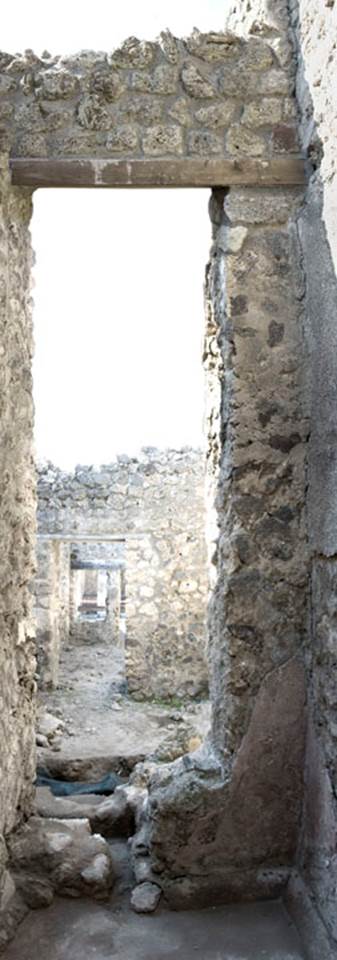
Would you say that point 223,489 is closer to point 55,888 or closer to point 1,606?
point 1,606

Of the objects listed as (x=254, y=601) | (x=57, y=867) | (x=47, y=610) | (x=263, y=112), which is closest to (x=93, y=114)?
(x=263, y=112)

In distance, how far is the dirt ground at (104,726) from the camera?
6.45m

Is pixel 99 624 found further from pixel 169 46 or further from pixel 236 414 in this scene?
pixel 169 46

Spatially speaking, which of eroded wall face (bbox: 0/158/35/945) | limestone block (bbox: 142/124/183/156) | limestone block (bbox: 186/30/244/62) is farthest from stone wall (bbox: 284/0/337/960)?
eroded wall face (bbox: 0/158/35/945)

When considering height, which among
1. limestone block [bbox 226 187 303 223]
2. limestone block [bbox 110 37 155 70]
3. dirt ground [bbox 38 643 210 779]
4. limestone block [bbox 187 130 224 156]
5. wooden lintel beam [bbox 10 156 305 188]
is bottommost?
dirt ground [bbox 38 643 210 779]

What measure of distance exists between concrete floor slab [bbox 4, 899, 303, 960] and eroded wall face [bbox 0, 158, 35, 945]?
17 cm

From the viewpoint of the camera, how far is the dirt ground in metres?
6.45

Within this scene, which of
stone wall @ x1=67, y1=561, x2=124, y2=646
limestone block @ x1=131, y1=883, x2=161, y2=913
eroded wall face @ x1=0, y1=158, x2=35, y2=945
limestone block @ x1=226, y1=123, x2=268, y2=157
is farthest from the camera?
stone wall @ x1=67, y1=561, x2=124, y2=646

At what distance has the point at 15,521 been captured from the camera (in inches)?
127

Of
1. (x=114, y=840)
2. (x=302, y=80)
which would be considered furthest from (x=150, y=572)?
(x=302, y=80)

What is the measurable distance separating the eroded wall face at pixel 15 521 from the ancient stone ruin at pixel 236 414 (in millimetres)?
19

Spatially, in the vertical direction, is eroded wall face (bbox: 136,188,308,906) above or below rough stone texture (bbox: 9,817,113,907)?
above

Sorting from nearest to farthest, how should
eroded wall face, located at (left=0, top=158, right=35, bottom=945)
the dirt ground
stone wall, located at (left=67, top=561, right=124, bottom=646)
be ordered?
1. eroded wall face, located at (left=0, top=158, right=35, bottom=945)
2. the dirt ground
3. stone wall, located at (left=67, top=561, right=124, bottom=646)

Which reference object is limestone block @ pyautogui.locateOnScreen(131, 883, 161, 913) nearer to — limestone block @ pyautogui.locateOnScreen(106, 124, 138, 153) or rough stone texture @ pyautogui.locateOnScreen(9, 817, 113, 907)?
rough stone texture @ pyautogui.locateOnScreen(9, 817, 113, 907)
